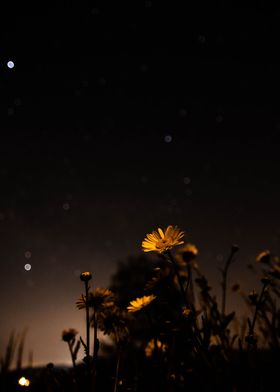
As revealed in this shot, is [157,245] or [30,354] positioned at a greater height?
[157,245]

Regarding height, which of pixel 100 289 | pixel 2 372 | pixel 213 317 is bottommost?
pixel 2 372

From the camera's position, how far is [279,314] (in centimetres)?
307

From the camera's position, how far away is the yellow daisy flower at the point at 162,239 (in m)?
1.87

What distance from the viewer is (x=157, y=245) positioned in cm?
189

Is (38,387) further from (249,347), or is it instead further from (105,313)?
(249,347)

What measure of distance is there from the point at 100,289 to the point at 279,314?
1.53m

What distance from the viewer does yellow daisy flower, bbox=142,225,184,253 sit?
6.12 feet

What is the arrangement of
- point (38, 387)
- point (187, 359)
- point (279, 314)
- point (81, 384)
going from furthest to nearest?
point (279, 314)
point (38, 387)
point (187, 359)
point (81, 384)

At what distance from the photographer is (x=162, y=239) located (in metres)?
1.91

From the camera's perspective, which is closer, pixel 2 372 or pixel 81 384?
pixel 81 384

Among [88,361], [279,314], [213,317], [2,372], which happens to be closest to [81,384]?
[88,361]

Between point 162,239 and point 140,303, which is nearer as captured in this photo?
point 162,239

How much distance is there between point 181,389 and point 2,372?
895mm

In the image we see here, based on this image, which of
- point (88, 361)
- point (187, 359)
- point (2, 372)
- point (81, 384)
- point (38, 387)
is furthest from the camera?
point (38, 387)
